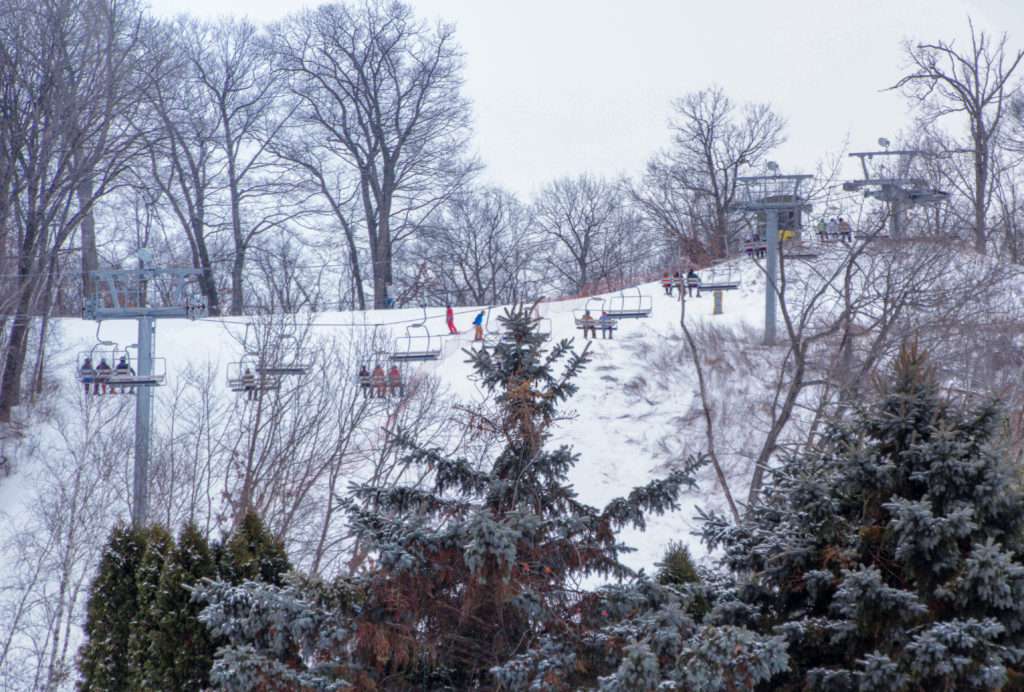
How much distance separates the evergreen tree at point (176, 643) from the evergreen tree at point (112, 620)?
1.86 ft

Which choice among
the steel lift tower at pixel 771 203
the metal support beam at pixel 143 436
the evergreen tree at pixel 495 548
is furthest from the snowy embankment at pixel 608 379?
the evergreen tree at pixel 495 548

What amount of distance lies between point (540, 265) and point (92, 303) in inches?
1276

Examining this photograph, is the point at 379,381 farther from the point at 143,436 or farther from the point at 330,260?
the point at 330,260

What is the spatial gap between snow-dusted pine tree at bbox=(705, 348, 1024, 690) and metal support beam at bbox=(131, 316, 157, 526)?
432 inches

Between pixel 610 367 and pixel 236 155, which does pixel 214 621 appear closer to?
pixel 610 367

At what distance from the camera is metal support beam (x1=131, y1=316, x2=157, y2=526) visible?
15.3 metres

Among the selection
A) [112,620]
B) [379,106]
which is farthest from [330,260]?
[112,620]

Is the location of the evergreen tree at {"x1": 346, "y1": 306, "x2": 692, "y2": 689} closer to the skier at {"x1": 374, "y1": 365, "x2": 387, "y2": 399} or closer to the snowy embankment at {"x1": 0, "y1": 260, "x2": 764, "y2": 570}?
the snowy embankment at {"x1": 0, "y1": 260, "x2": 764, "y2": 570}

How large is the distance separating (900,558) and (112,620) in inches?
277

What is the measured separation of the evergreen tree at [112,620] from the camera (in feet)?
Answer: 29.0

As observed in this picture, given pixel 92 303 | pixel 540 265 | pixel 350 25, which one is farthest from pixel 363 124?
pixel 92 303

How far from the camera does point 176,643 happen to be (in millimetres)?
8312

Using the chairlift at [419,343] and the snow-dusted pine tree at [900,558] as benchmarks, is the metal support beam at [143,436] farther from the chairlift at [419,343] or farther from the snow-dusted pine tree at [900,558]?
the snow-dusted pine tree at [900,558]


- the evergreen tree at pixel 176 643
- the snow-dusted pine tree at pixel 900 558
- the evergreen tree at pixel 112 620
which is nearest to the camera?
the snow-dusted pine tree at pixel 900 558
